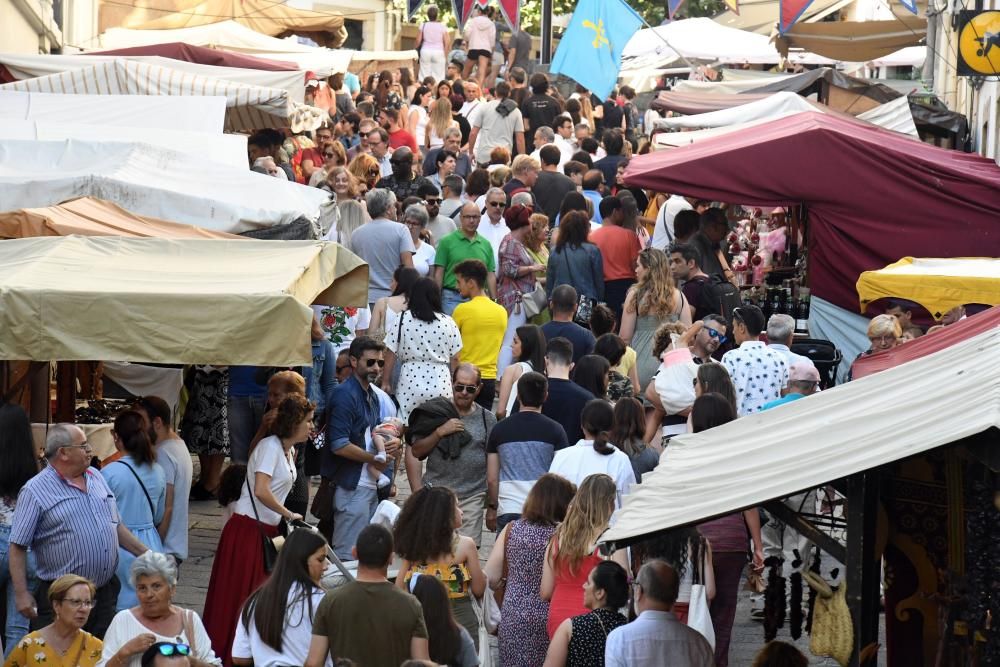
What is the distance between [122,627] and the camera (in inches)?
284

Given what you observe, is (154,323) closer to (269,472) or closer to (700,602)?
(269,472)

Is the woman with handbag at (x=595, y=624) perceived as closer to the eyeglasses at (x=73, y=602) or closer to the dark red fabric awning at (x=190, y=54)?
the eyeglasses at (x=73, y=602)

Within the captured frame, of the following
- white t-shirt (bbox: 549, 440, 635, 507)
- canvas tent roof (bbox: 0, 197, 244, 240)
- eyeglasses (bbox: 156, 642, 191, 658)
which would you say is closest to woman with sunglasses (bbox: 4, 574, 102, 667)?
eyeglasses (bbox: 156, 642, 191, 658)

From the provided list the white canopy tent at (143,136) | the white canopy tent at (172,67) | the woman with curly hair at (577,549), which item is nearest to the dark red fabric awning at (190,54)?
the white canopy tent at (172,67)

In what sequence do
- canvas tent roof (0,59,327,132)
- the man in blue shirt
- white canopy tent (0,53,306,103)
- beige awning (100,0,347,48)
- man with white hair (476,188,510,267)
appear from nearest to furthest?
1. the man in blue shirt
2. man with white hair (476,188,510,267)
3. canvas tent roof (0,59,327,132)
4. white canopy tent (0,53,306,103)
5. beige awning (100,0,347,48)

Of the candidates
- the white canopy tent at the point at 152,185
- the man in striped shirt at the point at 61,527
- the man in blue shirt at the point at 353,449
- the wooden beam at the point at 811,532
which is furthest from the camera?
the white canopy tent at the point at 152,185

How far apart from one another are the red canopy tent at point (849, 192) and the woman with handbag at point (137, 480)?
612cm

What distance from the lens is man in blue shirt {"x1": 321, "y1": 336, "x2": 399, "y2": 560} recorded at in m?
10.1

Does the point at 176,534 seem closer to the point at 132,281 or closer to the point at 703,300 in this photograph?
the point at 132,281

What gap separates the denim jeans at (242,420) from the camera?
36.6ft

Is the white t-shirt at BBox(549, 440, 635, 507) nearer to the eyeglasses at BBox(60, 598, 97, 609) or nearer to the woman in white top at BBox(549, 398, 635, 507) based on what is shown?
the woman in white top at BBox(549, 398, 635, 507)

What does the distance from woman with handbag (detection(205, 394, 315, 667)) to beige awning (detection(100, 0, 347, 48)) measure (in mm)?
24195

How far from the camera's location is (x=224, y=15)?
3312 cm

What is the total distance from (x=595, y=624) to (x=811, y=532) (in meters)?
1.34
